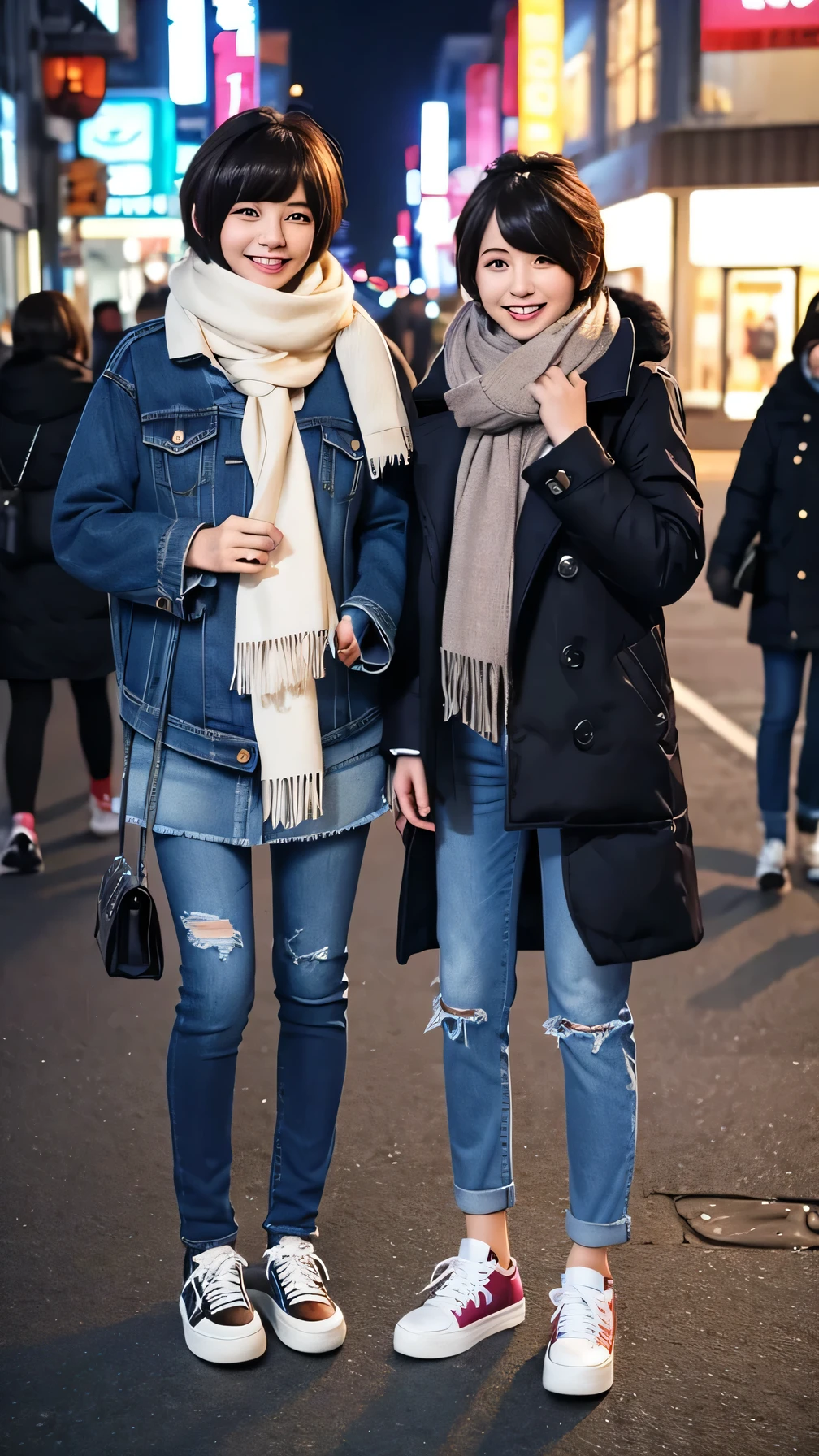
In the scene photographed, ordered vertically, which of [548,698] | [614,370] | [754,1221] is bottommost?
[754,1221]

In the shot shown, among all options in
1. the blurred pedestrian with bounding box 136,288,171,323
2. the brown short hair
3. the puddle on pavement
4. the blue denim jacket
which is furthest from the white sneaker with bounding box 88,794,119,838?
the blue denim jacket

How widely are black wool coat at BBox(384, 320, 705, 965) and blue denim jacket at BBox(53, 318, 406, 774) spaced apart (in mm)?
144

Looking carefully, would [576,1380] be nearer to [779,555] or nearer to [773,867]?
[773,867]

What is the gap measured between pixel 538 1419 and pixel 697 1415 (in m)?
0.28

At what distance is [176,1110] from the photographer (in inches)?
117

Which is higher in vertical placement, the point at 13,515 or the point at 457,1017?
the point at 13,515

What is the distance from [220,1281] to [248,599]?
130 cm

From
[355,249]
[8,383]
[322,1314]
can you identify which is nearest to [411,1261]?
[322,1314]

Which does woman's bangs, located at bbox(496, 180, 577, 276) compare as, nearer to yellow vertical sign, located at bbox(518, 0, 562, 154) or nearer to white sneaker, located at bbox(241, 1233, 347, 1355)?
white sneaker, located at bbox(241, 1233, 347, 1355)

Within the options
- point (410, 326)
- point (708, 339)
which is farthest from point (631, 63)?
point (410, 326)

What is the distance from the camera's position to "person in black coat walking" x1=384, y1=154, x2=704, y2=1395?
272cm

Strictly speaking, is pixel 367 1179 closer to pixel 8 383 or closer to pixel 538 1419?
pixel 538 1419

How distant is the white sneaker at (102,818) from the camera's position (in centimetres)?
673

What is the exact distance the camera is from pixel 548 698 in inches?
110
